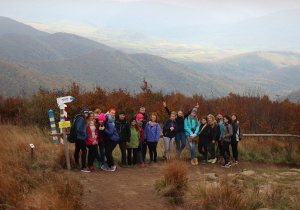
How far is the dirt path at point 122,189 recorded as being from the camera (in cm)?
496

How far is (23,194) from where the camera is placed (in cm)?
444

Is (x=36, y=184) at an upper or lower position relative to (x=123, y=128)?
lower

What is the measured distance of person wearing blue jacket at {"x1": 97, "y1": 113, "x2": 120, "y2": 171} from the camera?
23.2 feet

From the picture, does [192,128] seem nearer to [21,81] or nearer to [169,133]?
[169,133]

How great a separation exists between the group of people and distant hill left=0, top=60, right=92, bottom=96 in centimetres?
6068

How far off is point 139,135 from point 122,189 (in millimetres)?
2260

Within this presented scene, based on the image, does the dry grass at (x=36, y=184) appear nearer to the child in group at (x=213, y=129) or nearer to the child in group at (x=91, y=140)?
the child in group at (x=91, y=140)

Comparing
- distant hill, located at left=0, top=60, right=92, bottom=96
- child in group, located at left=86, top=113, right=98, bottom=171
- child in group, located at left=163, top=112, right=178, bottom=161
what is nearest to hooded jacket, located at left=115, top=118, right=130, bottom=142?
child in group, located at left=86, top=113, right=98, bottom=171

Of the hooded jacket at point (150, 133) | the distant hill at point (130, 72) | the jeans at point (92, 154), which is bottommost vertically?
the jeans at point (92, 154)

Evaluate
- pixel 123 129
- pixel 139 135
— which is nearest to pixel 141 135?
pixel 139 135

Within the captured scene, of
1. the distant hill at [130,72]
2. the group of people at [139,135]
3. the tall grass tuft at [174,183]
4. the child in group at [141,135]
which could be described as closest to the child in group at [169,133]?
the group of people at [139,135]

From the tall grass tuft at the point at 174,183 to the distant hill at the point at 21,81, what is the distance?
63.3 meters

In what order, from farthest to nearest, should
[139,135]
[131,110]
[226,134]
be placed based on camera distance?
[131,110], [226,134], [139,135]

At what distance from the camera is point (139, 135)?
7809mm
